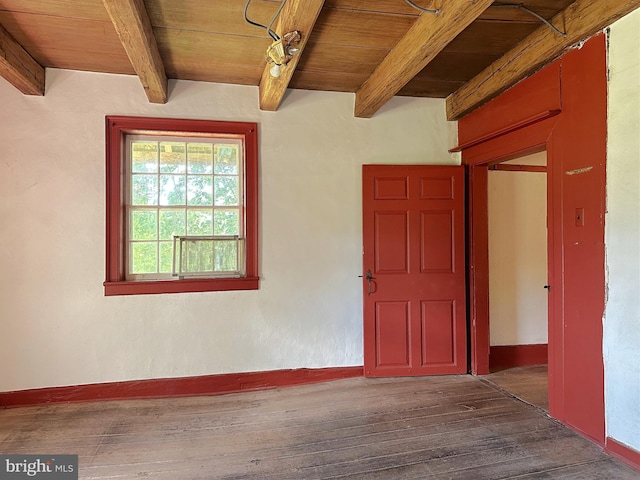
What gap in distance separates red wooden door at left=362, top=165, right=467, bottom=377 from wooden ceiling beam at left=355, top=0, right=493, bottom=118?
2.10 ft

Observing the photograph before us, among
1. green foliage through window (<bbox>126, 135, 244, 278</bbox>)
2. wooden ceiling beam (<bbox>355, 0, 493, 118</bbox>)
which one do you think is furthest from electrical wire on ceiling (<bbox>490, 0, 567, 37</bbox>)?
green foliage through window (<bbox>126, 135, 244, 278</bbox>)

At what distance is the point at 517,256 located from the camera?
3701 mm

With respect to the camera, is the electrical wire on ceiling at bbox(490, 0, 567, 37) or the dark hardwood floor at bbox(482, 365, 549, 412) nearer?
the electrical wire on ceiling at bbox(490, 0, 567, 37)

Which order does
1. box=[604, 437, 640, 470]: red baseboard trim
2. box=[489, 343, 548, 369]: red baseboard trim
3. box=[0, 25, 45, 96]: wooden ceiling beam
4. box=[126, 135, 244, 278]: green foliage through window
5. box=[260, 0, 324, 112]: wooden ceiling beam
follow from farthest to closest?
box=[489, 343, 548, 369]: red baseboard trim
box=[126, 135, 244, 278]: green foliage through window
box=[0, 25, 45, 96]: wooden ceiling beam
box=[604, 437, 640, 470]: red baseboard trim
box=[260, 0, 324, 112]: wooden ceiling beam

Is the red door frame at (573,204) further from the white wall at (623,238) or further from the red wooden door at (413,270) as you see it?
the red wooden door at (413,270)

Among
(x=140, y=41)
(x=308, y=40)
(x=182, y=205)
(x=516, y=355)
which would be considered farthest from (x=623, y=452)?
(x=140, y=41)

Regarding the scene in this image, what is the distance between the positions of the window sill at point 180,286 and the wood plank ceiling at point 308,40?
1.53 meters

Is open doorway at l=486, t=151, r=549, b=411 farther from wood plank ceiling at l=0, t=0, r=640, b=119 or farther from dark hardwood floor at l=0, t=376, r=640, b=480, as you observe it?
wood plank ceiling at l=0, t=0, r=640, b=119

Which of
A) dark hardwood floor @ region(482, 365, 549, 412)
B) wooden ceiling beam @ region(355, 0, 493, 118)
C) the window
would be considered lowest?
dark hardwood floor @ region(482, 365, 549, 412)

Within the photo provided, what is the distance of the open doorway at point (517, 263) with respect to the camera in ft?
12.0

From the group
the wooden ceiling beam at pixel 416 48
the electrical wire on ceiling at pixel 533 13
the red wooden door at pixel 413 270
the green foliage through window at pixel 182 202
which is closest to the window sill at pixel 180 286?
the green foliage through window at pixel 182 202

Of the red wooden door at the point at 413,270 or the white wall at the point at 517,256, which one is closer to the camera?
the red wooden door at the point at 413,270

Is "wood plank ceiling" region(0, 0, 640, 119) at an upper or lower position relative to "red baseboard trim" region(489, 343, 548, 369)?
upper

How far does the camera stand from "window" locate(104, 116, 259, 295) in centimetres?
295
